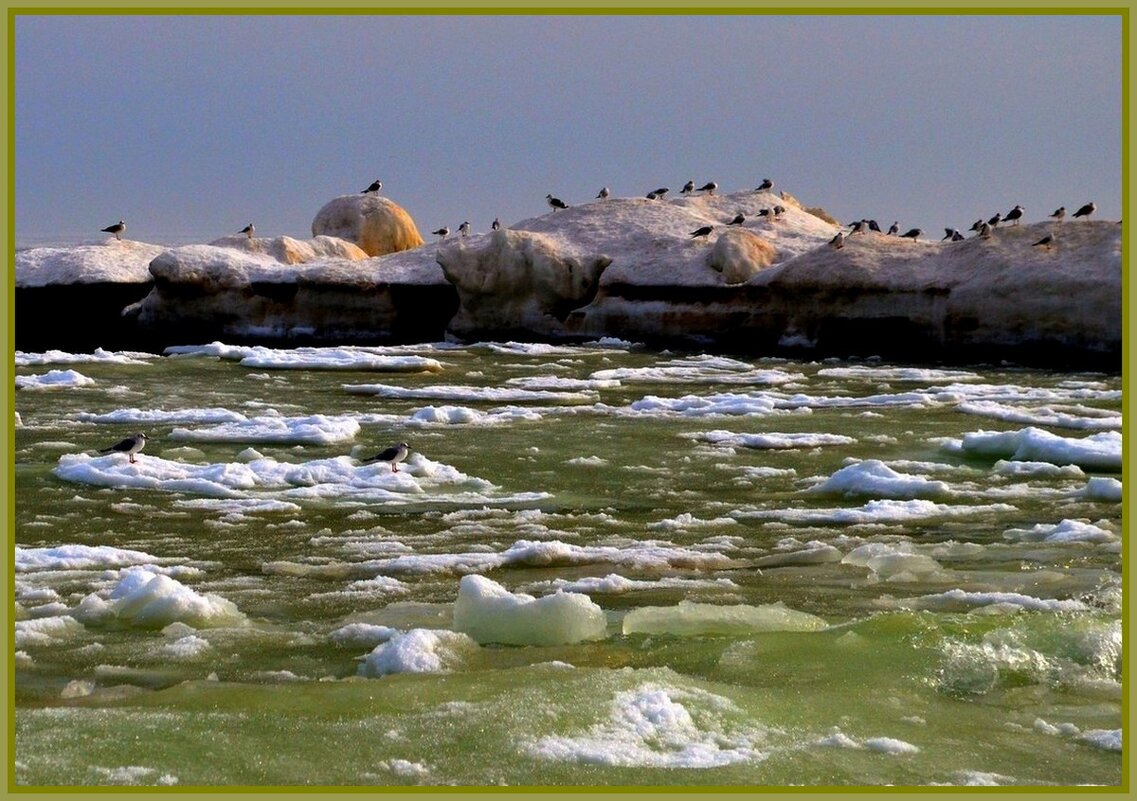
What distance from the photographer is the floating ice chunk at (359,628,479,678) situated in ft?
27.4

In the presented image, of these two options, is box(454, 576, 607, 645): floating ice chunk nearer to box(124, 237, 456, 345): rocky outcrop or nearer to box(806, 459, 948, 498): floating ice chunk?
box(806, 459, 948, 498): floating ice chunk

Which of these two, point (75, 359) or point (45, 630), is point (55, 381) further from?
point (45, 630)

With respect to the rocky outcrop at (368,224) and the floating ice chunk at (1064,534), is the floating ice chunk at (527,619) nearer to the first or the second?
the floating ice chunk at (1064,534)

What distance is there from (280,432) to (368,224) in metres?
38.1

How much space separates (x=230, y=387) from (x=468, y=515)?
14.8 m

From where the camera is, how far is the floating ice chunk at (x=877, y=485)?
15281mm

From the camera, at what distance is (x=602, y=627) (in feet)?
30.1

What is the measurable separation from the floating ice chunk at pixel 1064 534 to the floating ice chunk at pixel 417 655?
236 inches

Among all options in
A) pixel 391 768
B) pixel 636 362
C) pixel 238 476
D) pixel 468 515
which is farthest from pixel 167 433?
pixel 636 362

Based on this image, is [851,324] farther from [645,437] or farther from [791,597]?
[791,597]

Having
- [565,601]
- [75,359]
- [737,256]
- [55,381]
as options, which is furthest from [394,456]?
[737,256]

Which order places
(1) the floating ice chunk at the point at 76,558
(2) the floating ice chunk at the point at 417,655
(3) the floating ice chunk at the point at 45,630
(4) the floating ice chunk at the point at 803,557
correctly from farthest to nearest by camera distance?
(4) the floating ice chunk at the point at 803,557, (1) the floating ice chunk at the point at 76,558, (3) the floating ice chunk at the point at 45,630, (2) the floating ice chunk at the point at 417,655

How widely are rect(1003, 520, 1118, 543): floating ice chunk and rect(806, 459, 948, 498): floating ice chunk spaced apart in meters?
1.97

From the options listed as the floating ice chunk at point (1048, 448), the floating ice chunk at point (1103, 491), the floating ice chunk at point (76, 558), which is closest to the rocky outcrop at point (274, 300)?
the floating ice chunk at point (1048, 448)
